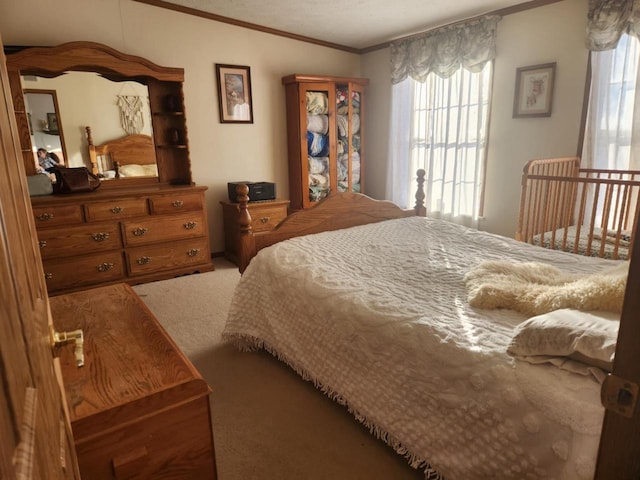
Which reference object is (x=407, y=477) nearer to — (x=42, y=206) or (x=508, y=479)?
(x=508, y=479)

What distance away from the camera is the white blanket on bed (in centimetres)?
110

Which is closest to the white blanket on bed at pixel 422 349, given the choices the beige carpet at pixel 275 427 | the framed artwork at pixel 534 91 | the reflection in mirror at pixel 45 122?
the beige carpet at pixel 275 427

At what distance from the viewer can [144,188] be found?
12.2ft

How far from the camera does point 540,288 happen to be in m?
1.56

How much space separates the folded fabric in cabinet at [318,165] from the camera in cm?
452

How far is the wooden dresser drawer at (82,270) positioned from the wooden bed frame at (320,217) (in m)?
1.43

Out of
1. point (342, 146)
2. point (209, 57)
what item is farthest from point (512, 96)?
point (209, 57)

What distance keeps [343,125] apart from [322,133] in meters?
0.29

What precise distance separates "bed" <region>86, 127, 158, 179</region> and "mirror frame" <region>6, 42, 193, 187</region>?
2.4 inches

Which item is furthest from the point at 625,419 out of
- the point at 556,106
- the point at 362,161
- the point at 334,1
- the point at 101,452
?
the point at 362,161

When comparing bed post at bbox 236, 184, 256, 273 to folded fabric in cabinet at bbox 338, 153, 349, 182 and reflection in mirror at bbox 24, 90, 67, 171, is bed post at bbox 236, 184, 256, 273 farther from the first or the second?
folded fabric in cabinet at bbox 338, 153, 349, 182

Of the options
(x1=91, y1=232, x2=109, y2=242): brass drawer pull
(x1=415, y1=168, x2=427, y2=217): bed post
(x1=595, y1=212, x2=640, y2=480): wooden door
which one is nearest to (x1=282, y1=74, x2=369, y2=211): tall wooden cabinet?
(x1=415, y1=168, x2=427, y2=217): bed post

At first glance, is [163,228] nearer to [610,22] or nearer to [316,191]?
[316,191]

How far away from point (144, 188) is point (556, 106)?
11.9 feet
